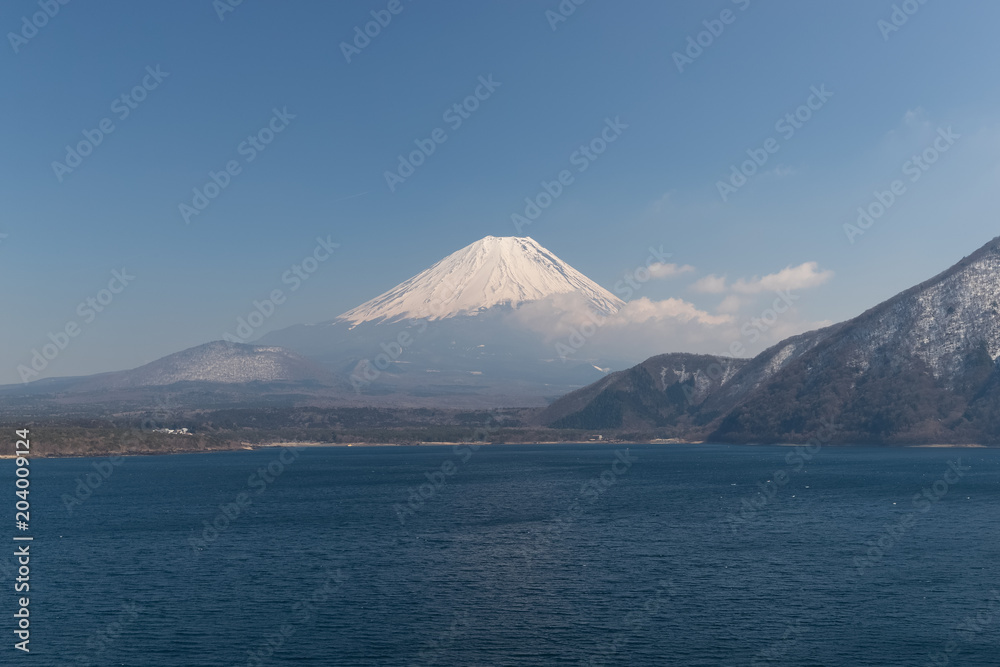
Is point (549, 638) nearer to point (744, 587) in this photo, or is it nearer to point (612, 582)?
point (612, 582)

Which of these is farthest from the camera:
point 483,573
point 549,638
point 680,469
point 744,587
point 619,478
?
point 680,469

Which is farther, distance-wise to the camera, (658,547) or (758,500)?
(758,500)

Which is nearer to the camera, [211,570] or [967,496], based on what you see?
[211,570]

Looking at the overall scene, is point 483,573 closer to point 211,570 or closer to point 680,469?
→ point 211,570

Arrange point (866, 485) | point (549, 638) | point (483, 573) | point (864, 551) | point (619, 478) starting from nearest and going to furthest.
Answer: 1. point (549, 638)
2. point (483, 573)
3. point (864, 551)
4. point (866, 485)
5. point (619, 478)

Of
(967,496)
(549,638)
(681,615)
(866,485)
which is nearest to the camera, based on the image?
(549,638)

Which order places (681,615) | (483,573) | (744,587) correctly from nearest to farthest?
(681,615) < (744,587) < (483,573)

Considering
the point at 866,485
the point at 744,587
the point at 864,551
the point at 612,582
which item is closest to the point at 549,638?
the point at 612,582

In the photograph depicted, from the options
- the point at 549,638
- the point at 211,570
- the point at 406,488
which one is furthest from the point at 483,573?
the point at 406,488
